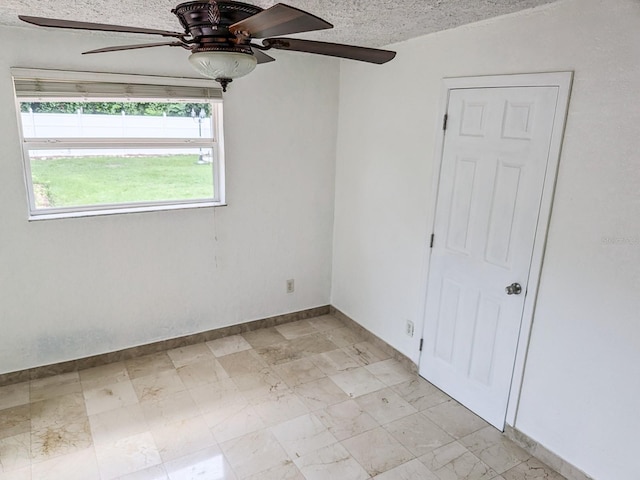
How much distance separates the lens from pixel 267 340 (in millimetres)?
3727

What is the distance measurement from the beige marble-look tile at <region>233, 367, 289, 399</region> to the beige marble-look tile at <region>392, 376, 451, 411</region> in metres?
0.82

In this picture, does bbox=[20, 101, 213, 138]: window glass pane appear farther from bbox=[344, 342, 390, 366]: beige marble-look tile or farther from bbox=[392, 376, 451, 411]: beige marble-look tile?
bbox=[392, 376, 451, 411]: beige marble-look tile

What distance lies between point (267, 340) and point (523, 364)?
2035 millimetres

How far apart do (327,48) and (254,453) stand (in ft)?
6.86

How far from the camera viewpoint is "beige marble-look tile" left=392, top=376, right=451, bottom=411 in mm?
2914

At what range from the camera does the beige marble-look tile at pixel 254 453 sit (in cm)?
233

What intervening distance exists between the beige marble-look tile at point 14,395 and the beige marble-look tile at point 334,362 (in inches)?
76.9

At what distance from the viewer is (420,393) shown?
3.03m

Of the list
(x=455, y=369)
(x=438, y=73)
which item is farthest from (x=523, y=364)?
(x=438, y=73)

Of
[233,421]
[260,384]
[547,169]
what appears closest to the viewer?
[547,169]

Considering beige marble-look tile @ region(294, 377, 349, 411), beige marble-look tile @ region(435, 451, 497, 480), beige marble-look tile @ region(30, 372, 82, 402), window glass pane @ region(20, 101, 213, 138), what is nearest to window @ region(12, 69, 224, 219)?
window glass pane @ region(20, 101, 213, 138)

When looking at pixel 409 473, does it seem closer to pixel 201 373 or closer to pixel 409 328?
pixel 409 328

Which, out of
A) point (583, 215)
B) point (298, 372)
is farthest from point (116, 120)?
point (583, 215)

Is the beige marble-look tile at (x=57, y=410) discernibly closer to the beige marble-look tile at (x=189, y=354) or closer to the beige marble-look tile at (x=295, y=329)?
the beige marble-look tile at (x=189, y=354)
